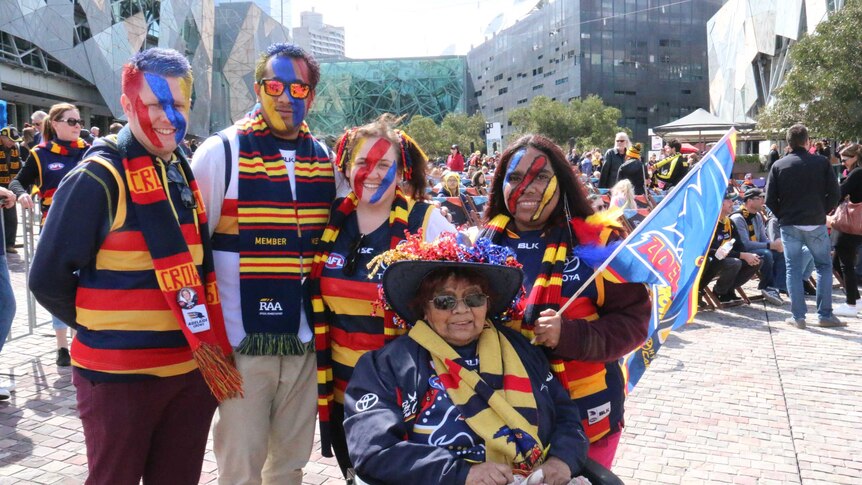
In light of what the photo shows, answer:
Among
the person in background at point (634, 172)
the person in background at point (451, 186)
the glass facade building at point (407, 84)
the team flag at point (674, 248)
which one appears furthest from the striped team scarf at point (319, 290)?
the glass facade building at point (407, 84)

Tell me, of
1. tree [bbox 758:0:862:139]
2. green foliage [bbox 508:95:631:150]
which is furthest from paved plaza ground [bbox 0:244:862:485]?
green foliage [bbox 508:95:631:150]

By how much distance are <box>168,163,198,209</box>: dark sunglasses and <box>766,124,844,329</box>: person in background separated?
6.77 metres

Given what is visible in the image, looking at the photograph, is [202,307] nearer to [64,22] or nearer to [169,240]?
[169,240]

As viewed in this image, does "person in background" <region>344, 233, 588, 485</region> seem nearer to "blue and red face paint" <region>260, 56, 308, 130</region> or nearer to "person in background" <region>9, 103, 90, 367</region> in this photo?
"blue and red face paint" <region>260, 56, 308, 130</region>

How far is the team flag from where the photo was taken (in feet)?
8.38

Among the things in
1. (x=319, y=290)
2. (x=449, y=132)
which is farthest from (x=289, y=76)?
(x=449, y=132)

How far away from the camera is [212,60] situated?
204 ft

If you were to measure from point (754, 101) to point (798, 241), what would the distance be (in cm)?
4557

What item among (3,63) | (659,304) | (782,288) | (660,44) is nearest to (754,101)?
(660,44)

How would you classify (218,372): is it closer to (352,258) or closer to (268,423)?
(268,423)

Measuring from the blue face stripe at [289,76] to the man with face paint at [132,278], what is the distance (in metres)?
0.46

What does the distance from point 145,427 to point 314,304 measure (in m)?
0.77

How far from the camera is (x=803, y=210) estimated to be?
7.19 meters

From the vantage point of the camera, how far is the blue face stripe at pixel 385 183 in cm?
278
